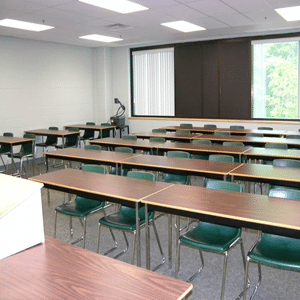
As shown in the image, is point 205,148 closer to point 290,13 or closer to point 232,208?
point 232,208

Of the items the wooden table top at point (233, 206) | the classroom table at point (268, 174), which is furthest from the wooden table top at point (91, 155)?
the wooden table top at point (233, 206)

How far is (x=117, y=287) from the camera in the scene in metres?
1.67

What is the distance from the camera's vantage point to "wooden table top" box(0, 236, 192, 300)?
1610mm

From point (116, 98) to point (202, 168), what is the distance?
7145mm

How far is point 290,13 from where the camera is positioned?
658 cm

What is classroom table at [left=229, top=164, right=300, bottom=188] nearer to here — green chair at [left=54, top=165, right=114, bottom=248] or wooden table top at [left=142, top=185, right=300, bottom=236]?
wooden table top at [left=142, top=185, right=300, bottom=236]

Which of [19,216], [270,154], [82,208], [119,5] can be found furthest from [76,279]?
[119,5]

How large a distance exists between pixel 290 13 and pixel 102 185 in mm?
5212

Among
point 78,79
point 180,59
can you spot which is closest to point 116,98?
point 78,79

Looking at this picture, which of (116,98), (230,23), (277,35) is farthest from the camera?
(116,98)

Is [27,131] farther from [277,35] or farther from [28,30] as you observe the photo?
[277,35]

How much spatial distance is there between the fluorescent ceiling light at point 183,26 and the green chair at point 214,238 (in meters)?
4.84

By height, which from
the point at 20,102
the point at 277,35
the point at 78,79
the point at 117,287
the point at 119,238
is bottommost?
the point at 119,238

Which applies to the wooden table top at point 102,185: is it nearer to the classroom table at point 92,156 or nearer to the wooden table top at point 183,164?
the wooden table top at point 183,164
